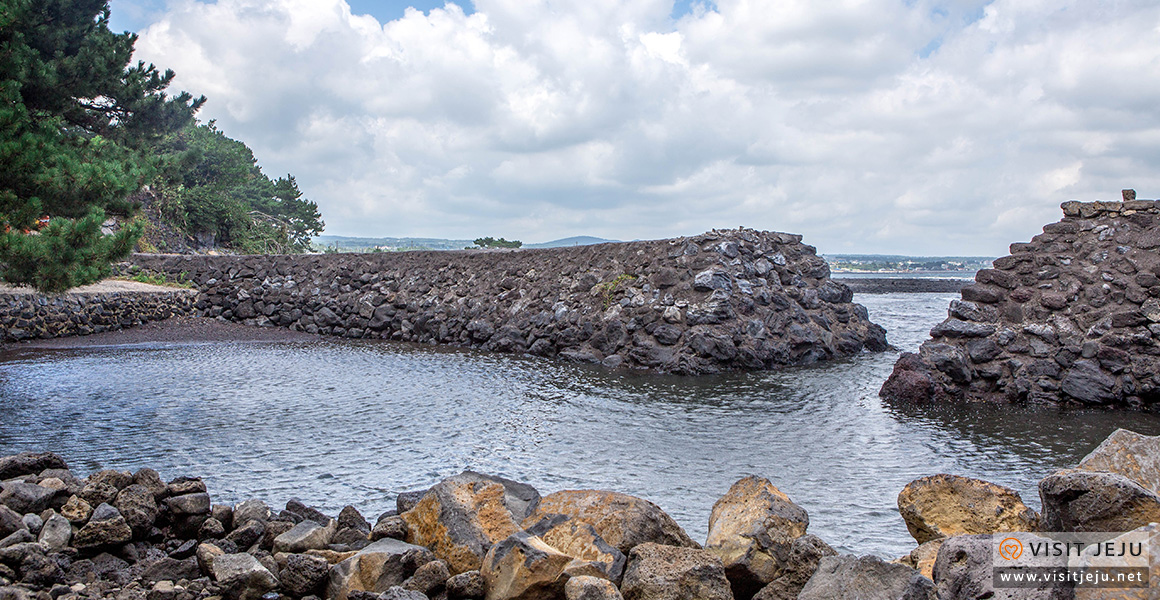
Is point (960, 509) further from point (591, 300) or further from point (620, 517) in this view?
point (591, 300)

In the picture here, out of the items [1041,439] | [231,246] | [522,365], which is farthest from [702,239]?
[231,246]

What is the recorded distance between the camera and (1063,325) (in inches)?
488

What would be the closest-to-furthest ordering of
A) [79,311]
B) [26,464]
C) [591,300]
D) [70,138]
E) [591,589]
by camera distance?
1. [591,589]
2. [26,464]
3. [70,138]
4. [591,300]
5. [79,311]

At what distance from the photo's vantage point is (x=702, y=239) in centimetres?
2047

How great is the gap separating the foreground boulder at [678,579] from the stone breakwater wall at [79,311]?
21768 millimetres

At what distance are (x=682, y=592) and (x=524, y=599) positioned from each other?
102cm

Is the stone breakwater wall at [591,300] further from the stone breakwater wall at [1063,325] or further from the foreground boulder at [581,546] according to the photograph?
the foreground boulder at [581,546]

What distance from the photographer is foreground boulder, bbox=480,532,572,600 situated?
4.75 meters

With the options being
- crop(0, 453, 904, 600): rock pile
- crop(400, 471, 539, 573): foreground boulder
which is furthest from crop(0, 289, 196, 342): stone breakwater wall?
crop(400, 471, 539, 573): foreground boulder

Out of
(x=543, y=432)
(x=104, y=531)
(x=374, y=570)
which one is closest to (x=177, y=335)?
(x=543, y=432)

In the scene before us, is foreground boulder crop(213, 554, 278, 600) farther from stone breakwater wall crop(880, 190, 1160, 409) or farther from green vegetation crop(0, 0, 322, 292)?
stone breakwater wall crop(880, 190, 1160, 409)

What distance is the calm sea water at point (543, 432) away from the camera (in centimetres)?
810

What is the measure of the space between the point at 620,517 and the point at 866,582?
1953mm

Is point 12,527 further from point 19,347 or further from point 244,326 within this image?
point 244,326
